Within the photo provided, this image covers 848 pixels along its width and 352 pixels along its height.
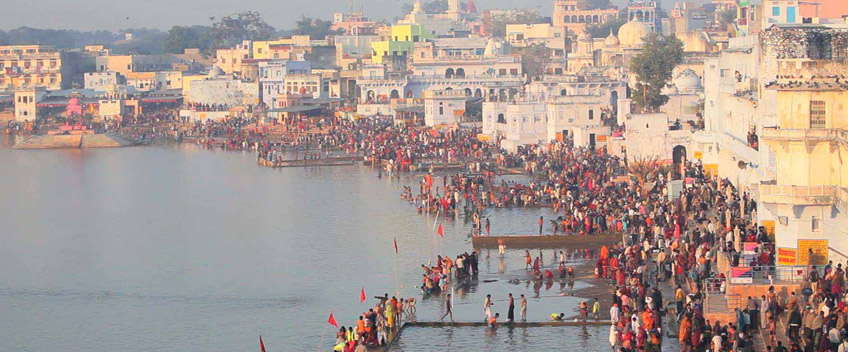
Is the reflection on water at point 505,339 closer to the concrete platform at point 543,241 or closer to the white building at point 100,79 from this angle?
the concrete platform at point 543,241

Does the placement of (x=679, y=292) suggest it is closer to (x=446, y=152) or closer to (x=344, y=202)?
(x=344, y=202)

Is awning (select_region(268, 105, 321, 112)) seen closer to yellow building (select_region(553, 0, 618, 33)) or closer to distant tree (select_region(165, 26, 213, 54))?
distant tree (select_region(165, 26, 213, 54))

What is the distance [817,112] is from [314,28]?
12621 cm

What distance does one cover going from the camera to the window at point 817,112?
23.3m

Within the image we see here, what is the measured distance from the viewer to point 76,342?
82.5ft

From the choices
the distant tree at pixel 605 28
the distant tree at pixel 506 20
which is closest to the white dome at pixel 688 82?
the distant tree at pixel 605 28

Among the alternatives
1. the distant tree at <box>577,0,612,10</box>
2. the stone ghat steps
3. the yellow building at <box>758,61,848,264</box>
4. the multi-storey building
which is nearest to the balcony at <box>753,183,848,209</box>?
the yellow building at <box>758,61,848,264</box>

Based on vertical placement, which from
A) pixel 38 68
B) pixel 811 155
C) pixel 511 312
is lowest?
pixel 511 312

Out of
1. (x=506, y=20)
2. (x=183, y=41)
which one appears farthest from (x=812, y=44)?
(x=506, y=20)

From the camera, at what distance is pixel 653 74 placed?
57281 mm

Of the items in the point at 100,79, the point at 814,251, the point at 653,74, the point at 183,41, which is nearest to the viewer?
the point at 814,251

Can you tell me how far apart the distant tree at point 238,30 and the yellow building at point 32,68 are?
2799 cm

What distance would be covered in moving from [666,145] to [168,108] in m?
49.9

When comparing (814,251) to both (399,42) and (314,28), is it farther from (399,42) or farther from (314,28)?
(314,28)
